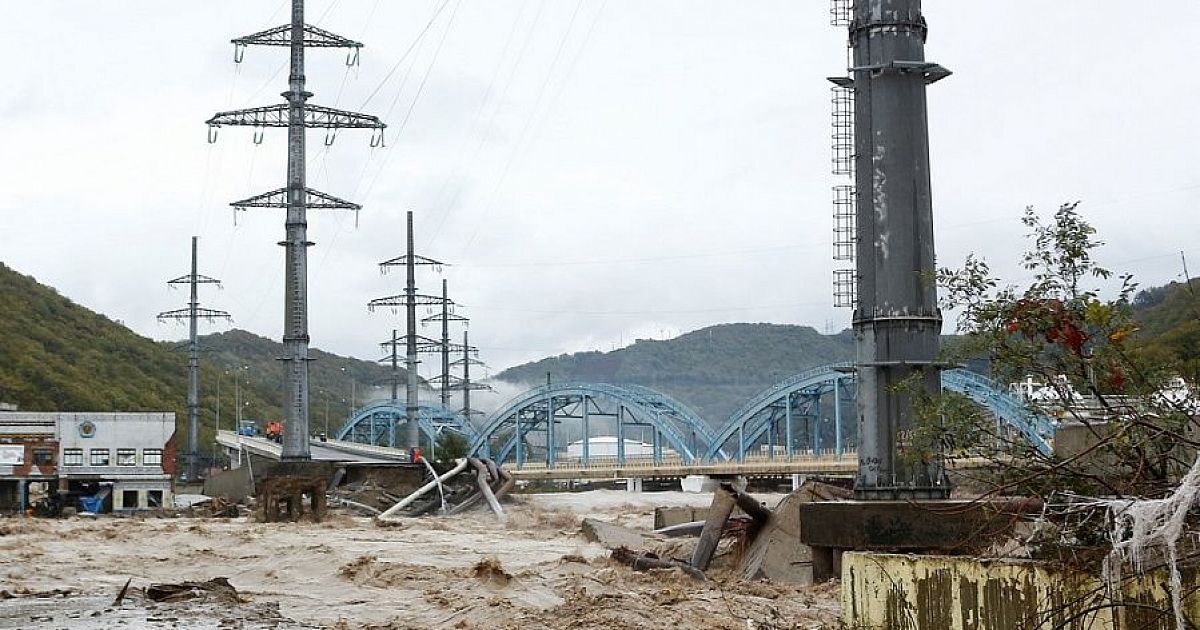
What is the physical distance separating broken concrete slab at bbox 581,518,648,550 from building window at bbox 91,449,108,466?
122 ft

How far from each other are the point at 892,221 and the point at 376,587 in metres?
9.20

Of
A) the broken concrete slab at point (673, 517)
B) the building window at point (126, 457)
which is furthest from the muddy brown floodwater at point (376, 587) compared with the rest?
the building window at point (126, 457)

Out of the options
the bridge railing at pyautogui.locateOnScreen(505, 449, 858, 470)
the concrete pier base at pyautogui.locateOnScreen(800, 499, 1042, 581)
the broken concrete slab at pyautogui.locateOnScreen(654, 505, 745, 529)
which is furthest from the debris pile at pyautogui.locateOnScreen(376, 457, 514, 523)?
the bridge railing at pyautogui.locateOnScreen(505, 449, 858, 470)

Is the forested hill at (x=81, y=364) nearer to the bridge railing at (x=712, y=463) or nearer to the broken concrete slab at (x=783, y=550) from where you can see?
the bridge railing at (x=712, y=463)

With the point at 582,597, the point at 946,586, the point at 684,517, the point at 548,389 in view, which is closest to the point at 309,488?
the point at 684,517

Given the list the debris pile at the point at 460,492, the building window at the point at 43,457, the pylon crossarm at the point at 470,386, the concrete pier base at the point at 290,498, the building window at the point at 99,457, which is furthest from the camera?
the pylon crossarm at the point at 470,386

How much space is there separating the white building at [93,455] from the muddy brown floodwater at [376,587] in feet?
82.1

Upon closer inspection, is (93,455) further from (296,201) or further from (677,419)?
(677,419)

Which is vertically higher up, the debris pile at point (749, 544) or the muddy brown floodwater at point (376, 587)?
the debris pile at point (749, 544)

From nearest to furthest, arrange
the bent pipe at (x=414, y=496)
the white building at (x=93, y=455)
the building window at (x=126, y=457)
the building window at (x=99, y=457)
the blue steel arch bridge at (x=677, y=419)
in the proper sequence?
1. the bent pipe at (x=414, y=496)
2. the white building at (x=93, y=455)
3. the building window at (x=99, y=457)
4. the building window at (x=126, y=457)
5. the blue steel arch bridge at (x=677, y=419)

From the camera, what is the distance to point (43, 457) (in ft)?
187

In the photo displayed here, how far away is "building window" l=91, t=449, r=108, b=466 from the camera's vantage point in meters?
59.5

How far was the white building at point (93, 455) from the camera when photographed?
54.4 m

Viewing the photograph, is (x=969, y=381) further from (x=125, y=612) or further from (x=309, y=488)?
(x=125, y=612)
